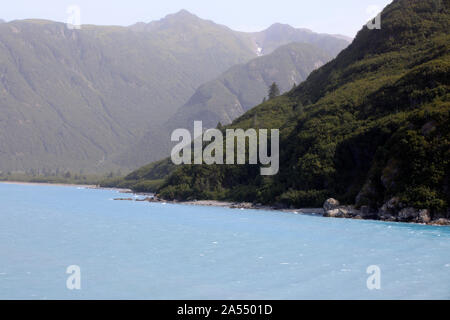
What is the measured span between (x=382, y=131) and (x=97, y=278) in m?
82.3

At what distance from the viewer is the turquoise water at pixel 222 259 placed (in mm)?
37844

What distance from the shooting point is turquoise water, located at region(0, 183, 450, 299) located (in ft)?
124

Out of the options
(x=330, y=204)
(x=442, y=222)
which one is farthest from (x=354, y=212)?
(x=442, y=222)

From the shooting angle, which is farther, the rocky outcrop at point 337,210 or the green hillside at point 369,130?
the rocky outcrop at point 337,210

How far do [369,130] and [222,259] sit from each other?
242 feet

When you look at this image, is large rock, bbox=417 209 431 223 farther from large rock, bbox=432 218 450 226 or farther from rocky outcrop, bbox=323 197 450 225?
large rock, bbox=432 218 450 226

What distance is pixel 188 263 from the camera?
1939 inches

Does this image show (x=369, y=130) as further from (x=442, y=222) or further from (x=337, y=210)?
(x=442, y=222)

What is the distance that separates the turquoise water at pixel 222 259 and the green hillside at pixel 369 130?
587 inches

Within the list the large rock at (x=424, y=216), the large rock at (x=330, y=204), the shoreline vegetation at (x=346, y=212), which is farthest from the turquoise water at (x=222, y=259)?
the large rock at (x=330, y=204)

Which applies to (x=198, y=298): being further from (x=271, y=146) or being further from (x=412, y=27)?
(x=412, y=27)

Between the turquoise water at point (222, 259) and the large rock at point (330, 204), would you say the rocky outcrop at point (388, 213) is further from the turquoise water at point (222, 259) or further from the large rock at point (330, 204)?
the turquoise water at point (222, 259)
